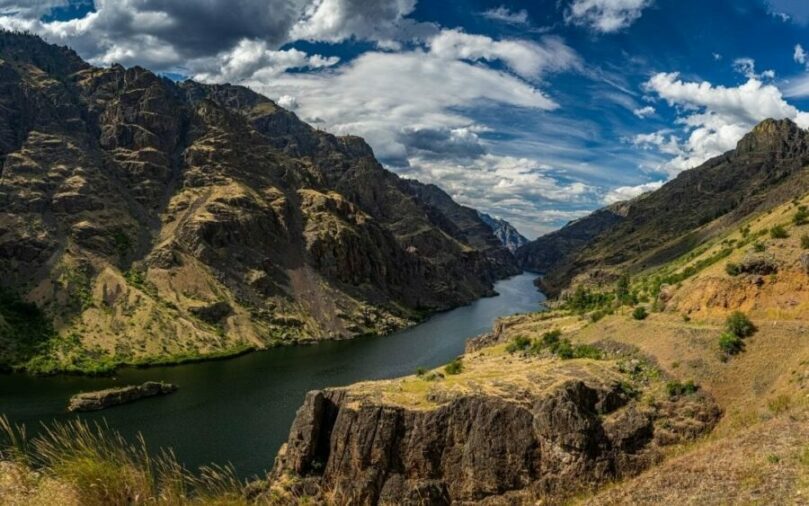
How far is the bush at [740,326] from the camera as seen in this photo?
148 feet

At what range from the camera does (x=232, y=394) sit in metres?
108

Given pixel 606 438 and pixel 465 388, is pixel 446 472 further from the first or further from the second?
pixel 606 438

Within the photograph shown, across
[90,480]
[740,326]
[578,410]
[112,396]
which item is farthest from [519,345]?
[112,396]

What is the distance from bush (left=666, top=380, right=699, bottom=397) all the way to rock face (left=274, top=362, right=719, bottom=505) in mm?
572

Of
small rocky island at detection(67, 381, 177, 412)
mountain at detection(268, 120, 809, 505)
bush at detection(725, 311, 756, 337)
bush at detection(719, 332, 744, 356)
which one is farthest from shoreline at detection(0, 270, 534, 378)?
bush at detection(725, 311, 756, 337)

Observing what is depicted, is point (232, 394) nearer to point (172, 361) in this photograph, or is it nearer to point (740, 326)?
point (172, 361)

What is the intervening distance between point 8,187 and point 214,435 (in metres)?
149

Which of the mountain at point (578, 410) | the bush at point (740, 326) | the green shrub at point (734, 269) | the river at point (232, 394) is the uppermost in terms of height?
the green shrub at point (734, 269)

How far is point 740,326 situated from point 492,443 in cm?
2136

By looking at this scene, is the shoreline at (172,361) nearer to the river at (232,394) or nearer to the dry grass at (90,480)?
the river at (232,394)

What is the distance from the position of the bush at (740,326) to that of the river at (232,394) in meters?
50.7

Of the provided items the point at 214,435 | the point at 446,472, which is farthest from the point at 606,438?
the point at 214,435

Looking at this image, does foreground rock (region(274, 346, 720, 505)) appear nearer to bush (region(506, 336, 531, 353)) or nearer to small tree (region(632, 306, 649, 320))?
small tree (region(632, 306, 649, 320))

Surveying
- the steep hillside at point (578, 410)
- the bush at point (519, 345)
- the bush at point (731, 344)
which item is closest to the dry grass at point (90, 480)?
the steep hillside at point (578, 410)
